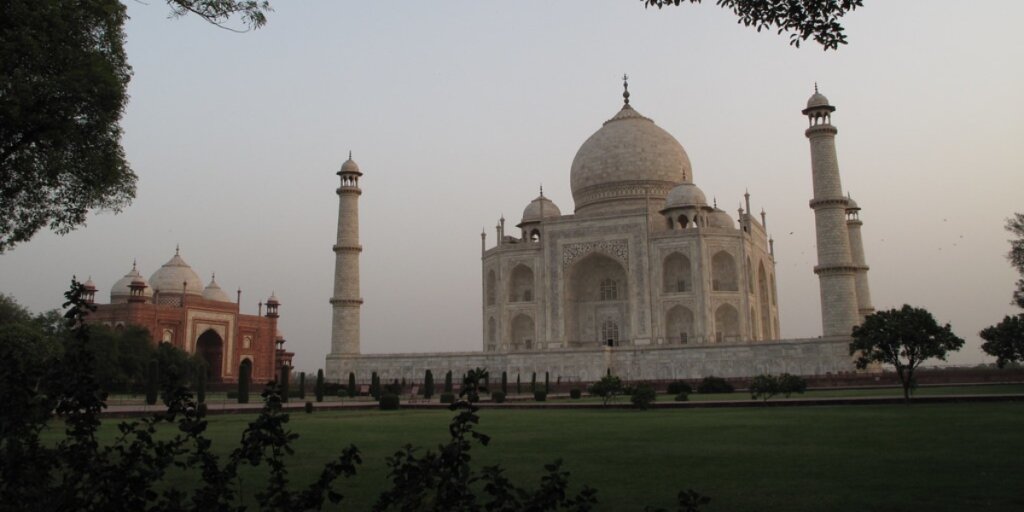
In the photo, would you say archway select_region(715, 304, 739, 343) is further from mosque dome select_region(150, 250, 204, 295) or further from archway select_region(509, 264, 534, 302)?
mosque dome select_region(150, 250, 204, 295)

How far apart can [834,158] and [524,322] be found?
12.8 metres

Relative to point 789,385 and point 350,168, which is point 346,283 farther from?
point 789,385

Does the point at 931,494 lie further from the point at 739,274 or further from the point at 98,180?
the point at 739,274

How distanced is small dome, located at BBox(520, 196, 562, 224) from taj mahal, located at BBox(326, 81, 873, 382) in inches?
2.1

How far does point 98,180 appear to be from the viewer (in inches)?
393

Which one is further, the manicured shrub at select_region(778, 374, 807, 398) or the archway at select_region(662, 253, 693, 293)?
the archway at select_region(662, 253, 693, 293)

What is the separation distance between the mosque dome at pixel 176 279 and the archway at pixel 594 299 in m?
18.2

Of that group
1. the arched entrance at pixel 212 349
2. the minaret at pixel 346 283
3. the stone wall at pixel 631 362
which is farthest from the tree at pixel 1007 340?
the arched entrance at pixel 212 349

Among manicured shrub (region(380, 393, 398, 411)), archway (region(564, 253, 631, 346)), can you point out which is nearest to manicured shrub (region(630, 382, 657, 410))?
manicured shrub (region(380, 393, 398, 411))

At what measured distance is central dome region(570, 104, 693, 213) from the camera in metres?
33.2

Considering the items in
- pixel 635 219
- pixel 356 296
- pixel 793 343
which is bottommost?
pixel 793 343

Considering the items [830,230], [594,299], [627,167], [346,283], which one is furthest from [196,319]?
[830,230]

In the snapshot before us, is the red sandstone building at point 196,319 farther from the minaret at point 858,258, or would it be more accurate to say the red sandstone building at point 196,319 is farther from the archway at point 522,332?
the minaret at point 858,258

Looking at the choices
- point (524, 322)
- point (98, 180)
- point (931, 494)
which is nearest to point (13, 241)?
point (98, 180)
